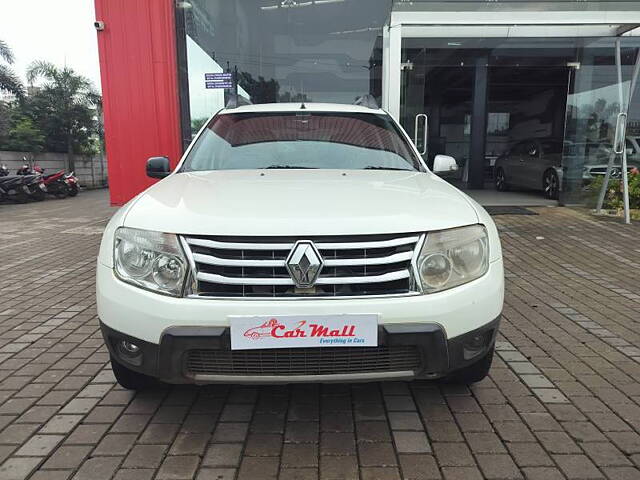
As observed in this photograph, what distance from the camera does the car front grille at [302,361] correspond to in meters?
2.16

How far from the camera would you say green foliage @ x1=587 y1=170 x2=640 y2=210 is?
9219mm

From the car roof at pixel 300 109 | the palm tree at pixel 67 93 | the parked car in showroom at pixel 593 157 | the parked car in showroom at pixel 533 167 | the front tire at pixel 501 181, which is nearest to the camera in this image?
the car roof at pixel 300 109

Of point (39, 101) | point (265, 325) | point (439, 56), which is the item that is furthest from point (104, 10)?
point (39, 101)

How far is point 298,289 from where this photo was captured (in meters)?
2.17

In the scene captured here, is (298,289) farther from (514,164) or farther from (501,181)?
(501,181)

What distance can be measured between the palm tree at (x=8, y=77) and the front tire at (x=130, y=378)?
66.1 feet

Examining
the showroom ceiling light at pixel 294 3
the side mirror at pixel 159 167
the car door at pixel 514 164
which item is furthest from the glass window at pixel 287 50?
the car door at pixel 514 164

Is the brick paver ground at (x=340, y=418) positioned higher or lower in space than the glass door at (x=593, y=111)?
lower

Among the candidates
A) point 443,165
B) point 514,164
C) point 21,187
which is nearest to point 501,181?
point 514,164

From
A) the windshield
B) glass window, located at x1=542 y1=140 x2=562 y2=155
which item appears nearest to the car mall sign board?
the windshield

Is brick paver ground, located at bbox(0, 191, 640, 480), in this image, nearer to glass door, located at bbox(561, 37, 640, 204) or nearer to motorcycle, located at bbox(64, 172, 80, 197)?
glass door, located at bbox(561, 37, 640, 204)

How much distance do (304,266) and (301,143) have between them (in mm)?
1729

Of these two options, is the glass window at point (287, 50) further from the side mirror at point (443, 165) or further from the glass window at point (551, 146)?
the side mirror at point (443, 165)

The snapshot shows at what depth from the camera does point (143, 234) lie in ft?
7.54
